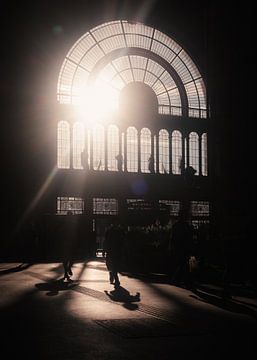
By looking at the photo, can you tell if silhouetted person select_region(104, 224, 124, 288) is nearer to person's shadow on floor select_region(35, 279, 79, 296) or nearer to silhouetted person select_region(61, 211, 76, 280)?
person's shadow on floor select_region(35, 279, 79, 296)

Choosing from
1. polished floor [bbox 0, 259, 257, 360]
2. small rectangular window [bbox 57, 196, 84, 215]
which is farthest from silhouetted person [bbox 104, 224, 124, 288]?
small rectangular window [bbox 57, 196, 84, 215]

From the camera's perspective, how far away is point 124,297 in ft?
43.8

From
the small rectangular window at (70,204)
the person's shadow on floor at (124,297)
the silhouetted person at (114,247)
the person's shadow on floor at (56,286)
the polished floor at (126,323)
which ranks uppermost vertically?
the small rectangular window at (70,204)

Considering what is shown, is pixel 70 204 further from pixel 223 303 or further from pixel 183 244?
pixel 223 303

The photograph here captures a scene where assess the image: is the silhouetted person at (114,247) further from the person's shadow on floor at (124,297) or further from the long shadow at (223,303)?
the long shadow at (223,303)

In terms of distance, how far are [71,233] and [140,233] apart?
856 centimetres

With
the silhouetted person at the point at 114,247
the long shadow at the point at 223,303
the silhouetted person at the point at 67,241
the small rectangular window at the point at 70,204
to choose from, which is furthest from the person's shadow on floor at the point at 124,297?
the small rectangular window at the point at 70,204

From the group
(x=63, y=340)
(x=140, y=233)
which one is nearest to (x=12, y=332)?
(x=63, y=340)

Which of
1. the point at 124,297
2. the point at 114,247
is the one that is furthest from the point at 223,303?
the point at 114,247

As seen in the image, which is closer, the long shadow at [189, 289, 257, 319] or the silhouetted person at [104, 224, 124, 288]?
the long shadow at [189, 289, 257, 319]

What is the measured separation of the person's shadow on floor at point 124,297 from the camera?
11766mm

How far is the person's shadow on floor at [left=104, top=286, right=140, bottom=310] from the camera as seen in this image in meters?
11.8

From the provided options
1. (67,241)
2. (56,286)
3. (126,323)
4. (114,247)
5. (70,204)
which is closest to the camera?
(126,323)

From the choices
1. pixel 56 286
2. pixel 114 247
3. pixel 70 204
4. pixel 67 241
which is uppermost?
pixel 70 204
